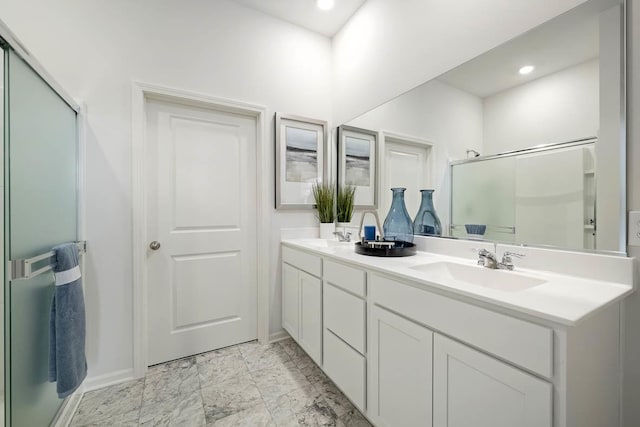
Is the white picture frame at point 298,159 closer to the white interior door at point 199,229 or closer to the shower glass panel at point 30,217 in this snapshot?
the white interior door at point 199,229

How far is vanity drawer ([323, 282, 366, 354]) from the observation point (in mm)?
1345

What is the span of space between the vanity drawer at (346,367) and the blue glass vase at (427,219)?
0.82 metres

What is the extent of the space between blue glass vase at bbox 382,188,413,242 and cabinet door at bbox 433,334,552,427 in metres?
0.85

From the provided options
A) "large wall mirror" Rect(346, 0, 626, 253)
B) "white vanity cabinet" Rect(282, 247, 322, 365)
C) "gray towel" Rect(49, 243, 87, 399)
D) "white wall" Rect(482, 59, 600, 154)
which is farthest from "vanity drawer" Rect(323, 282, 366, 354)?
"gray towel" Rect(49, 243, 87, 399)

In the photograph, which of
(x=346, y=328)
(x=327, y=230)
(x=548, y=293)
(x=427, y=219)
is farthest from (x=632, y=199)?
(x=327, y=230)

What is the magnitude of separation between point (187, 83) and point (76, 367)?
1839mm

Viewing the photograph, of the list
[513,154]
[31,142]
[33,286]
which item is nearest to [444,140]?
[513,154]

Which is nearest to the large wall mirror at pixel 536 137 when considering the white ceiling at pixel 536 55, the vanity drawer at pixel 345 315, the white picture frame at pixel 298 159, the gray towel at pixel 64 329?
the white ceiling at pixel 536 55

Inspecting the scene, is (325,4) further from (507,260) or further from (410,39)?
(507,260)

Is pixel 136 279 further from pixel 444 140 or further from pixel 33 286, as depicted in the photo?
pixel 444 140

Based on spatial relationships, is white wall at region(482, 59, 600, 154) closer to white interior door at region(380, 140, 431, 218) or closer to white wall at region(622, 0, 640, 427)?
white wall at region(622, 0, 640, 427)

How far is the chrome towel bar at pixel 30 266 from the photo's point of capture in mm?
1005

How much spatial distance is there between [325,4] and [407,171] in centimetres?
155

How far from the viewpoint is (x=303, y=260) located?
1929mm
